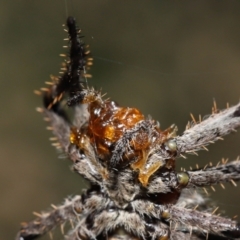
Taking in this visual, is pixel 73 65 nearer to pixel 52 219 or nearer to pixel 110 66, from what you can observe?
pixel 52 219

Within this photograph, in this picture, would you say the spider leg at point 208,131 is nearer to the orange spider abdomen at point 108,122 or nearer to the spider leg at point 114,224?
the orange spider abdomen at point 108,122

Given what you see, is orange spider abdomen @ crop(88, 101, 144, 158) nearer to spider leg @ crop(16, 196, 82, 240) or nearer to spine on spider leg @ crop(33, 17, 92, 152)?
spine on spider leg @ crop(33, 17, 92, 152)

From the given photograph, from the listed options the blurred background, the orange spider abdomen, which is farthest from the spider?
the blurred background

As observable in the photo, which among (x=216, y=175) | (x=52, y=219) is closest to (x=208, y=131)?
(x=216, y=175)

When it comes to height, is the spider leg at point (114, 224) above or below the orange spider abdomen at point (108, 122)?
below

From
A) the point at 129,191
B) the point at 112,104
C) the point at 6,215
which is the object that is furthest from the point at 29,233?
the point at 6,215

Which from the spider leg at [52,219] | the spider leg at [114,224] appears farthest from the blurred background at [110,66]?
the spider leg at [114,224]
